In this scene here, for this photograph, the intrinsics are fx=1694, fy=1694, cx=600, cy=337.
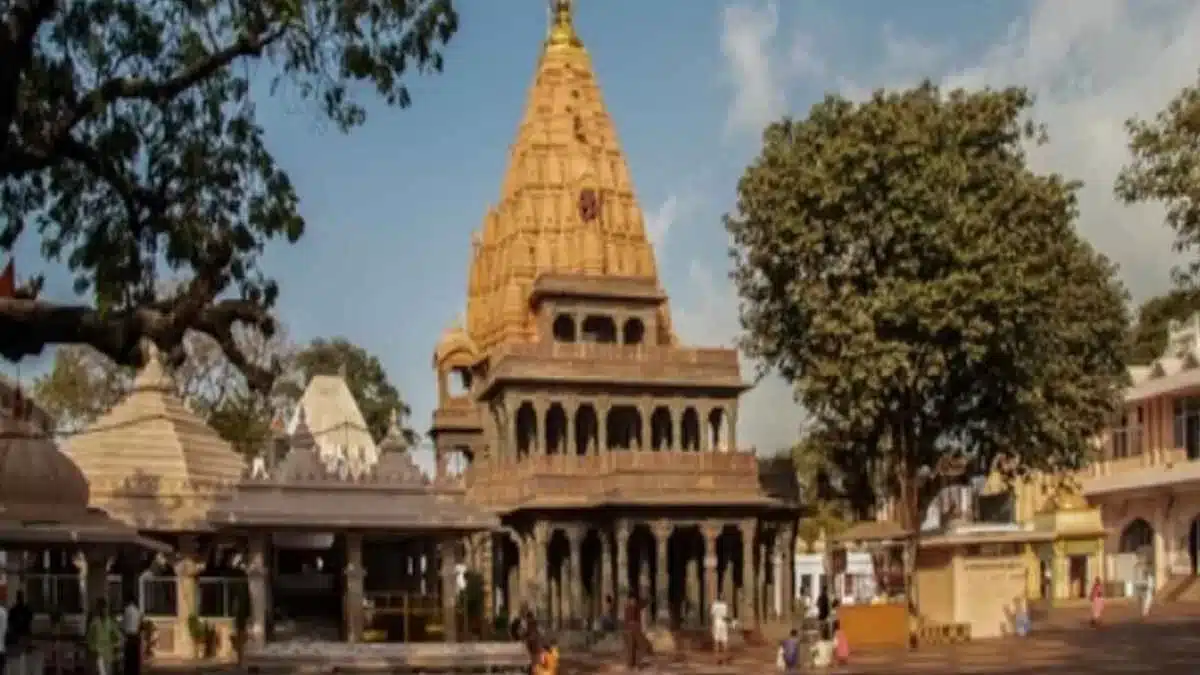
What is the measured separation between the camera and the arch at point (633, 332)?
197 feet

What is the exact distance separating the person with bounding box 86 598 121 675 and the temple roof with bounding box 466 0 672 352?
3590 cm

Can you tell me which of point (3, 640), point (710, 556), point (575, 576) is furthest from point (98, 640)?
point (575, 576)

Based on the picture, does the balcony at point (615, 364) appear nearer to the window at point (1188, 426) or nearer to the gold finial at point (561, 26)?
the window at point (1188, 426)

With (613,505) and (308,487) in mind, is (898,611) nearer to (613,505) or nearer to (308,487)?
(613,505)

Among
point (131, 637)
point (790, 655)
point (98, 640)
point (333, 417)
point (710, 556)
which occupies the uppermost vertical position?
point (333, 417)

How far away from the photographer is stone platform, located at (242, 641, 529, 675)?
27.7 metres

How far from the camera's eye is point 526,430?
2271 inches

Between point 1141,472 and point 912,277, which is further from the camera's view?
point 1141,472

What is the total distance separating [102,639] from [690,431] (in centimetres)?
3406

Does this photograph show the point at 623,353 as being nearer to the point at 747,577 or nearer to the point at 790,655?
the point at 747,577

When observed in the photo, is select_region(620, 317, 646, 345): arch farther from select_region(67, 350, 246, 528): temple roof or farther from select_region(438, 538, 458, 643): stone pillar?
select_region(438, 538, 458, 643): stone pillar

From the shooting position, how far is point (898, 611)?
39.1 m

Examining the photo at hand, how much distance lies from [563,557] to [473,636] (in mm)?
14537

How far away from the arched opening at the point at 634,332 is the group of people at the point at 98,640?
33417mm
